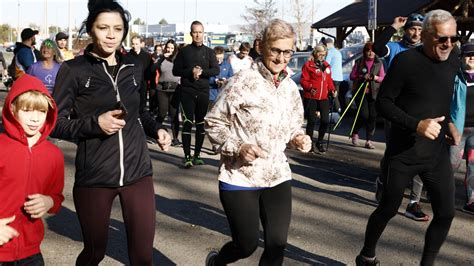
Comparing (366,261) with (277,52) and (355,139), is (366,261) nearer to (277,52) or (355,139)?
(277,52)

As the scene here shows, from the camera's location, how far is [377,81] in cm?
1154

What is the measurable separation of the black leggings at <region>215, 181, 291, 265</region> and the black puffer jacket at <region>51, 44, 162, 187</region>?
602mm

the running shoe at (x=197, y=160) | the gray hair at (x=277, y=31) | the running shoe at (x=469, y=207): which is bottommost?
the running shoe at (x=197, y=160)

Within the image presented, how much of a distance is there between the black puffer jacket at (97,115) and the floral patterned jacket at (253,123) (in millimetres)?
519

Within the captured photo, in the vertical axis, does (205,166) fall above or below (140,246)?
below

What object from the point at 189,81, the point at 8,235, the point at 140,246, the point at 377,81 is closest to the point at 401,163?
the point at 140,246

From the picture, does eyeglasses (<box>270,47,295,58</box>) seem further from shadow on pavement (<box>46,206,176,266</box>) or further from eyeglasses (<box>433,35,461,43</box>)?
shadow on pavement (<box>46,206,176,266</box>)

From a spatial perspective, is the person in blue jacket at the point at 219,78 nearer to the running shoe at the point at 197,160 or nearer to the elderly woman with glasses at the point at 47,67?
the running shoe at the point at 197,160

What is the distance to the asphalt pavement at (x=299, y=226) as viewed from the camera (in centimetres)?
583

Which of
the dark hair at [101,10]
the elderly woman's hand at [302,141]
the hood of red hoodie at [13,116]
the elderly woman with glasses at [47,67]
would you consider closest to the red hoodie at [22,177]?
the hood of red hoodie at [13,116]

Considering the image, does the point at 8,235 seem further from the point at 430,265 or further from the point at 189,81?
the point at 189,81

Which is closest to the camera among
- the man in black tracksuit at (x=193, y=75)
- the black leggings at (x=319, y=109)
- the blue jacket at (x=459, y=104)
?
the blue jacket at (x=459, y=104)

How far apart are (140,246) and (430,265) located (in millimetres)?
2175

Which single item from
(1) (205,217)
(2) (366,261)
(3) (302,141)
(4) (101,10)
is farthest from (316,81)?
(4) (101,10)
